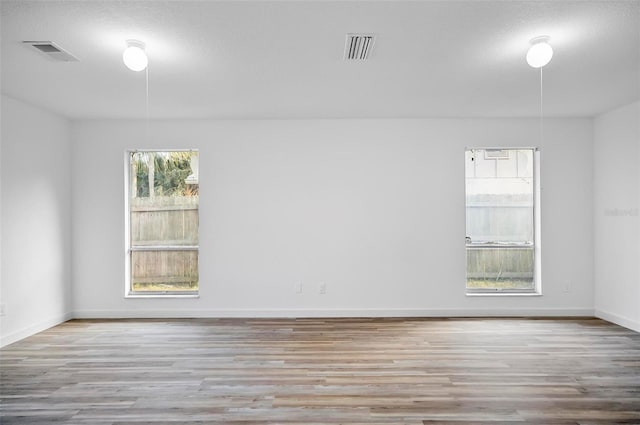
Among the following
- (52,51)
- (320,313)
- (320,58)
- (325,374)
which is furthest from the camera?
(320,313)

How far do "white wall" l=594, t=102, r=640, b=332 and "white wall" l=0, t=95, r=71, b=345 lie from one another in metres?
6.58

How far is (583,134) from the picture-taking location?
5.45 meters

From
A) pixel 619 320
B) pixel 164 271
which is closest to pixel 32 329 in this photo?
pixel 164 271

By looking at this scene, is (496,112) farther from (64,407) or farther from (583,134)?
(64,407)

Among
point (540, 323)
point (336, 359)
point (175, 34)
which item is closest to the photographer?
point (175, 34)

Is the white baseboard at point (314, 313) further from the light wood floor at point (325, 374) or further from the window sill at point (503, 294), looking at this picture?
the light wood floor at point (325, 374)

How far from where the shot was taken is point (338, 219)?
5.46m

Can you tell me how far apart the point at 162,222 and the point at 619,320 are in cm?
563

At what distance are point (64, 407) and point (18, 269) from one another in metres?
2.31

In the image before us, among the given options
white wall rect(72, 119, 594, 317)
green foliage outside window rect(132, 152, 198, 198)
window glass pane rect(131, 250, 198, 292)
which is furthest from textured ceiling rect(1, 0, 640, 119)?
window glass pane rect(131, 250, 198, 292)

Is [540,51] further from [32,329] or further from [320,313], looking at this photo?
[32,329]

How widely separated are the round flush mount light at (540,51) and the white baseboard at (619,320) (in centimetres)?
337

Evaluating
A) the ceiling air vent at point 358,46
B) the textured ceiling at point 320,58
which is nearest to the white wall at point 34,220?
the textured ceiling at point 320,58

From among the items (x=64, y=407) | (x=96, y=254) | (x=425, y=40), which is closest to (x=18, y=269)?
(x=96, y=254)
